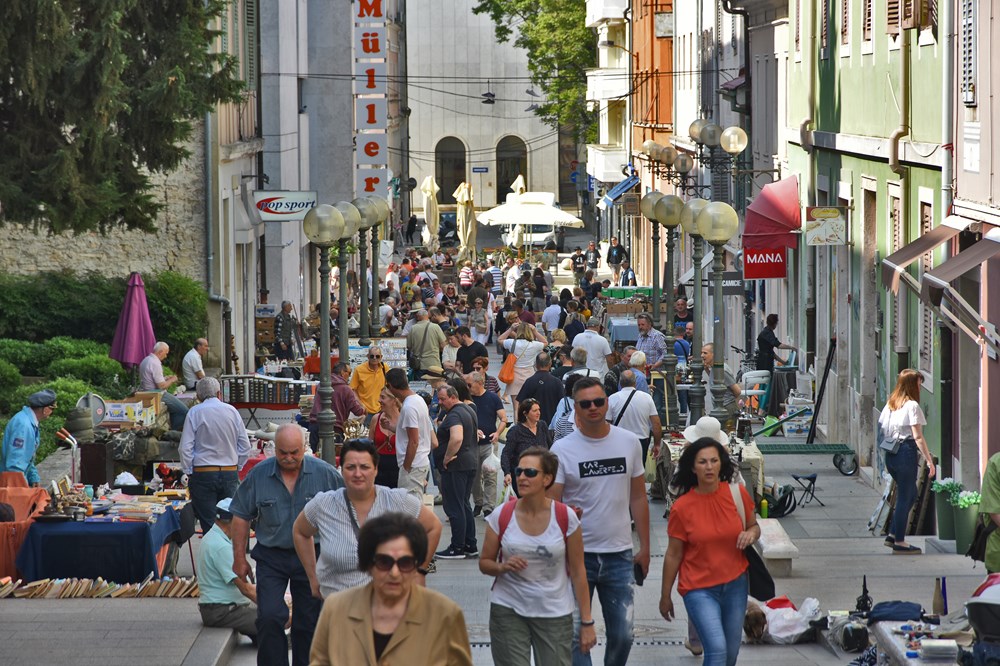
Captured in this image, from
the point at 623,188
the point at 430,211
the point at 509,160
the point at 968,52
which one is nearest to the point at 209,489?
the point at 968,52

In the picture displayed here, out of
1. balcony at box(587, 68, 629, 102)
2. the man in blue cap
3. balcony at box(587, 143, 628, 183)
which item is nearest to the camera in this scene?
the man in blue cap

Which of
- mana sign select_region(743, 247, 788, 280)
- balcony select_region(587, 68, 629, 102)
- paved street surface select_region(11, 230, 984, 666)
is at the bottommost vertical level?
paved street surface select_region(11, 230, 984, 666)

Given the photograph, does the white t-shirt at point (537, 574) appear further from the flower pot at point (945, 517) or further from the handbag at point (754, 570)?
the flower pot at point (945, 517)

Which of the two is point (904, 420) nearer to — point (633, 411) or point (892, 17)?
point (633, 411)

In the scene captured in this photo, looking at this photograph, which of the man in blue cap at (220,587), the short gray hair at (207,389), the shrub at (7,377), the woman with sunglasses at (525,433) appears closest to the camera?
the man in blue cap at (220,587)

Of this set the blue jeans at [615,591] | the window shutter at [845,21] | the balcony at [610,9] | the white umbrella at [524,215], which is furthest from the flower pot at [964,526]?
the balcony at [610,9]

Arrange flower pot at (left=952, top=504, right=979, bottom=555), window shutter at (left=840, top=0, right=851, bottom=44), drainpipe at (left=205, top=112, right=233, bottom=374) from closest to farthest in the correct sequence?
flower pot at (left=952, top=504, right=979, bottom=555) → window shutter at (left=840, top=0, right=851, bottom=44) → drainpipe at (left=205, top=112, right=233, bottom=374)

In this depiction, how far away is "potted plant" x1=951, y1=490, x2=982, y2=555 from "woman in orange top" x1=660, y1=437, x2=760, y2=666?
570cm

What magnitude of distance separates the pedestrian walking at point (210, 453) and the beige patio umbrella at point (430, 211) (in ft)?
127

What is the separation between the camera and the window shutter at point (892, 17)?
60.5 feet

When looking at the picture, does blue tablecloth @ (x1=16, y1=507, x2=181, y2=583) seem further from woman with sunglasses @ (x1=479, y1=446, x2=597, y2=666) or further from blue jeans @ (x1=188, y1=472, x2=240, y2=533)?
woman with sunglasses @ (x1=479, y1=446, x2=597, y2=666)

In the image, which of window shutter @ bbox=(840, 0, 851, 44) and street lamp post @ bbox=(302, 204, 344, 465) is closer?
street lamp post @ bbox=(302, 204, 344, 465)

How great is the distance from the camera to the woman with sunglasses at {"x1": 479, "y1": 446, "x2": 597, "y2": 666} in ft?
26.1

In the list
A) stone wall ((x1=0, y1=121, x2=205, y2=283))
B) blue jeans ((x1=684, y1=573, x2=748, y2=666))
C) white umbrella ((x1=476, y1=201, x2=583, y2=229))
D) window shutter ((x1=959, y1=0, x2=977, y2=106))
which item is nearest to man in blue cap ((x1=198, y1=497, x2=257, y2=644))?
blue jeans ((x1=684, y1=573, x2=748, y2=666))
